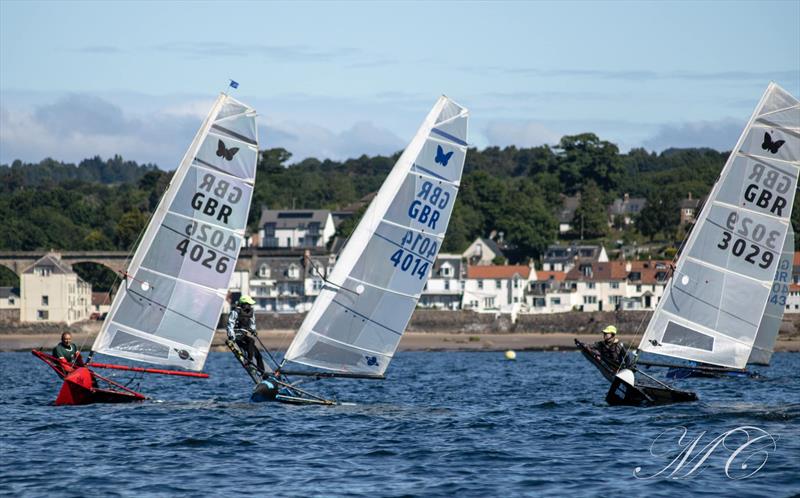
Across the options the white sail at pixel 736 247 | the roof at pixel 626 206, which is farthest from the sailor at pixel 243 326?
the roof at pixel 626 206

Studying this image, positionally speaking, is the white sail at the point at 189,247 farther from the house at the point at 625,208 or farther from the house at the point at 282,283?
the house at the point at 625,208

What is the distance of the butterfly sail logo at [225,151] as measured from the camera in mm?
→ 28500

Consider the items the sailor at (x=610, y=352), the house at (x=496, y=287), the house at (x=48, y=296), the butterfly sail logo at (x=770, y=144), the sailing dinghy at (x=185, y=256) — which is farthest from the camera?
the house at (x=496, y=287)

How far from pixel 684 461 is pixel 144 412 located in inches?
480

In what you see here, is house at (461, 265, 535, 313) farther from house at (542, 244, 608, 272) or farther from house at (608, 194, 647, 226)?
house at (608, 194, 647, 226)

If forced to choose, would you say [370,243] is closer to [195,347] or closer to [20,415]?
[195,347]

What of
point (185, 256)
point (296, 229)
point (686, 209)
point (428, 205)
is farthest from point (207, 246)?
point (686, 209)

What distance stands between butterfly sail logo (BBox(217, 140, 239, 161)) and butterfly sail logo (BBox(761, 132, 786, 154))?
40.4 ft

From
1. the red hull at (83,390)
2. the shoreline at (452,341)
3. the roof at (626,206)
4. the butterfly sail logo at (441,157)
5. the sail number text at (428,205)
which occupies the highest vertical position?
the roof at (626,206)

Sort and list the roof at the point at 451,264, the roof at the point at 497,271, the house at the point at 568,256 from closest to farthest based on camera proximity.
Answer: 1. the roof at the point at 497,271
2. the roof at the point at 451,264
3. the house at the point at 568,256

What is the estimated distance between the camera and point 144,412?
27391mm

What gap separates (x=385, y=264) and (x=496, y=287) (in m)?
96.0

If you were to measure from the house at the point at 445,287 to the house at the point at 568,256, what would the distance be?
41.5 feet

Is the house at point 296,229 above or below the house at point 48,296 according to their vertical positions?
above
